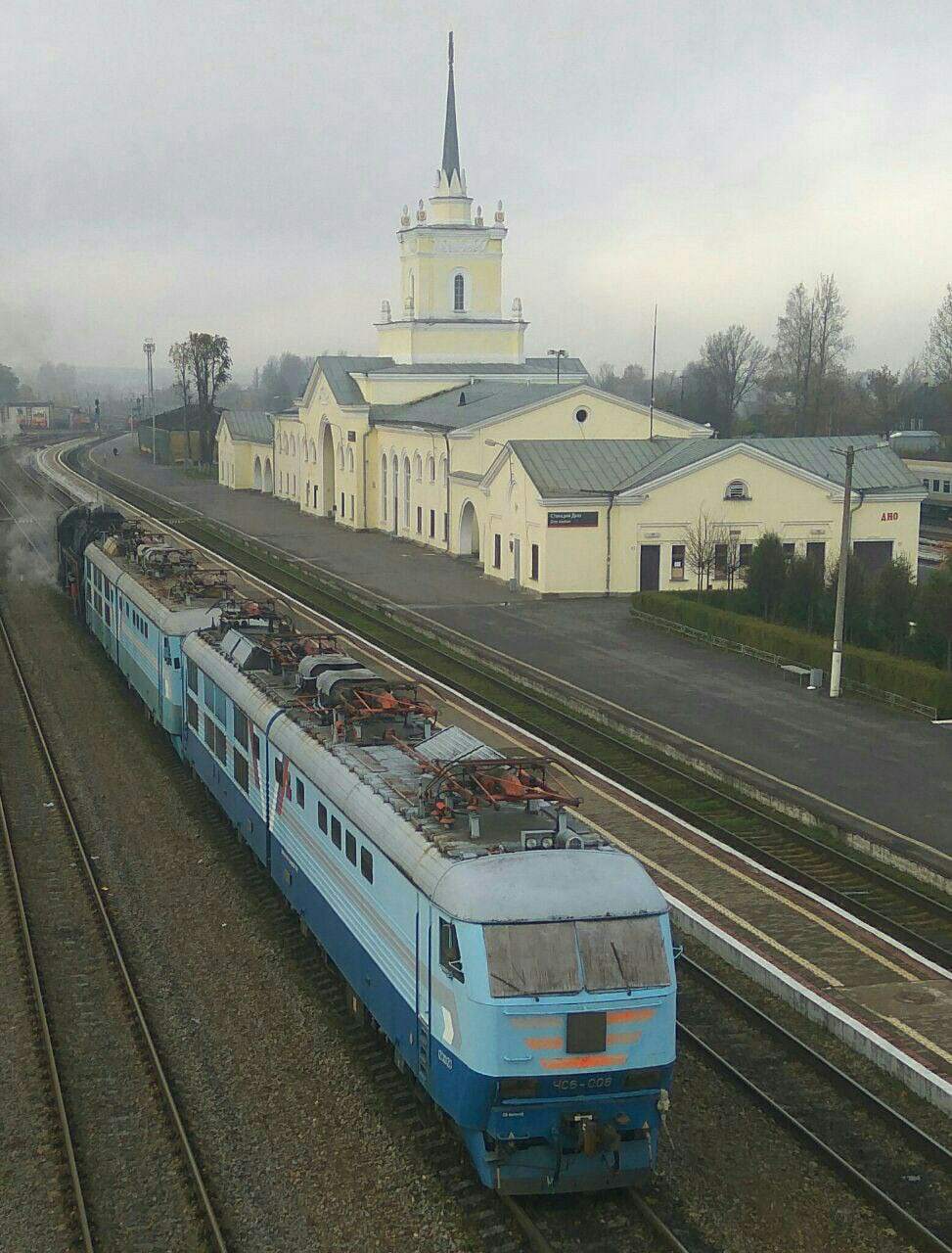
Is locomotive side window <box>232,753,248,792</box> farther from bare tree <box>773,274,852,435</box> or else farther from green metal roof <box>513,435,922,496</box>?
bare tree <box>773,274,852,435</box>

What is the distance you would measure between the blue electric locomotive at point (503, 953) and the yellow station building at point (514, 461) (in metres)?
29.8

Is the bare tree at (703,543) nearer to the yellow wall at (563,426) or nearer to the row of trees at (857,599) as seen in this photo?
the row of trees at (857,599)

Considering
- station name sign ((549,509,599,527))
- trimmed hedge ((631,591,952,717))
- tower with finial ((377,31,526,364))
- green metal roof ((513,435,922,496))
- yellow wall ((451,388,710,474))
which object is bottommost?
trimmed hedge ((631,591,952,717))

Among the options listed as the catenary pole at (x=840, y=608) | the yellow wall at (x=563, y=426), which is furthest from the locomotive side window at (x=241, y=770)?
the yellow wall at (x=563, y=426)

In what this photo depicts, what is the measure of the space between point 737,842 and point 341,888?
317 inches

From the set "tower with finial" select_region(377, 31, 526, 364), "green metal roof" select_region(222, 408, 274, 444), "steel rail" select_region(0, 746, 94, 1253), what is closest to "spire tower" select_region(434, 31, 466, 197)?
"tower with finial" select_region(377, 31, 526, 364)

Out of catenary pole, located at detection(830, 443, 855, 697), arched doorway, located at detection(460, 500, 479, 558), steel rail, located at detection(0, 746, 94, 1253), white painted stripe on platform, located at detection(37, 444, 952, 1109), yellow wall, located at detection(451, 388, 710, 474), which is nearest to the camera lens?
steel rail, located at detection(0, 746, 94, 1253)

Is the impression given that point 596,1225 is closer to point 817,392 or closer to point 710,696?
point 710,696

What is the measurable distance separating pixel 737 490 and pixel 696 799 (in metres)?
24.3

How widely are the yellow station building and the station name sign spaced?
0.05 metres

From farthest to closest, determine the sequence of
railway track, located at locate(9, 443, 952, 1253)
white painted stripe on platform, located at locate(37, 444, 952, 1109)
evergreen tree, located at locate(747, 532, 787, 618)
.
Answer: evergreen tree, located at locate(747, 532, 787, 618) → white painted stripe on platform, located at locate(37, 444, 952, 1109) → railway track, located at locate(9, 443, 952, 1253)

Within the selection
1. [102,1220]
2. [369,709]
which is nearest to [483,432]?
[369,709]

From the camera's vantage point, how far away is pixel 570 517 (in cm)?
4388

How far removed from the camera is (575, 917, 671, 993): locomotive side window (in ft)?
32.1
